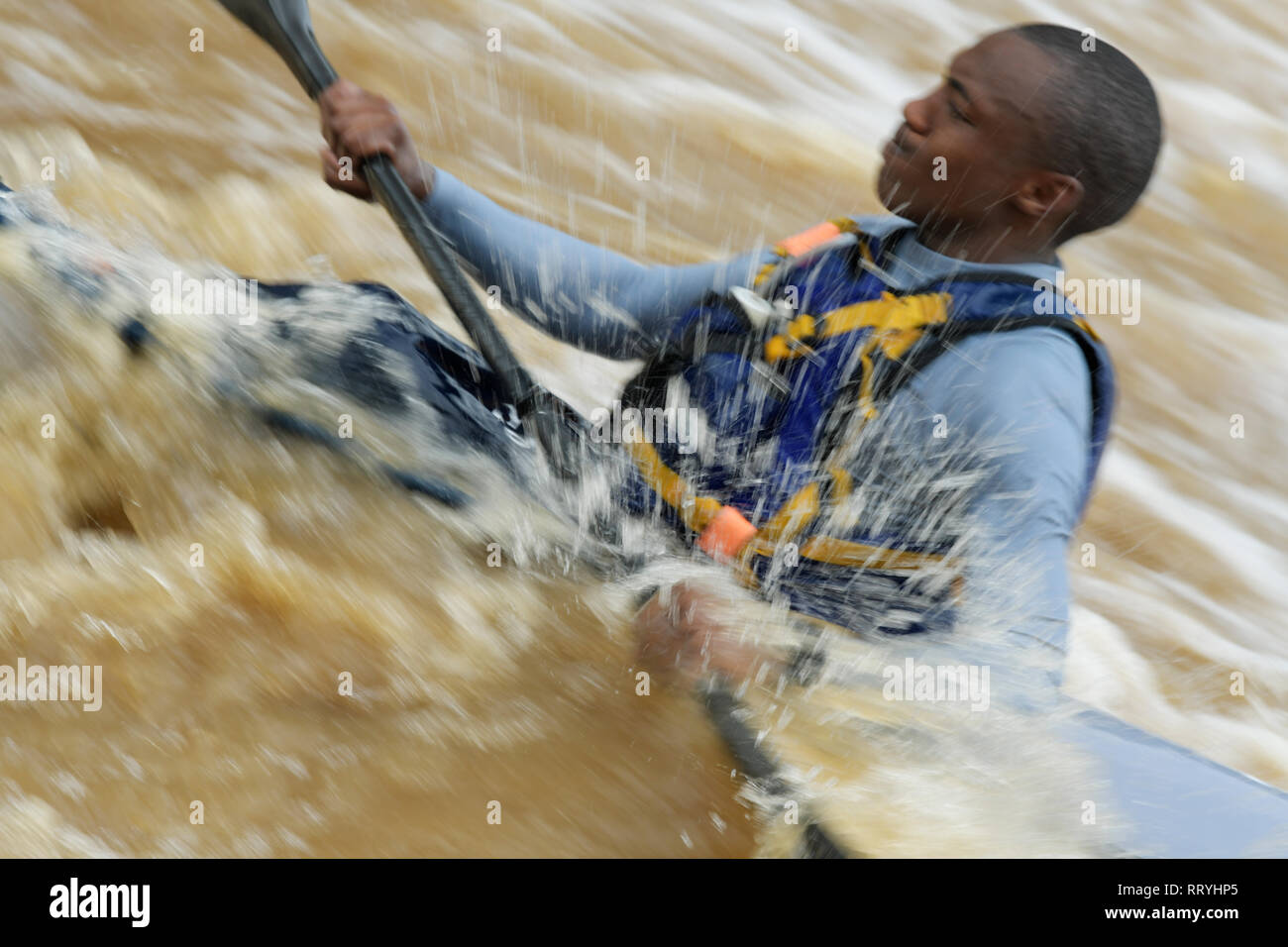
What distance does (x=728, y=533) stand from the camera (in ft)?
3.68

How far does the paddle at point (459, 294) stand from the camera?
1.15 metres

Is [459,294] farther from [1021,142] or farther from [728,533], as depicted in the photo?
[1021,142]

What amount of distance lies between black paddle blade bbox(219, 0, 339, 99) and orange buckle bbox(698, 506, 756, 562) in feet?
1.76

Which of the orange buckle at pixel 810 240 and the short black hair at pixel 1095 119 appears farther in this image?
the orange buckle at pixel 810 240

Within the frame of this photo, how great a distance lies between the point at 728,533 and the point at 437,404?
1.11 feet

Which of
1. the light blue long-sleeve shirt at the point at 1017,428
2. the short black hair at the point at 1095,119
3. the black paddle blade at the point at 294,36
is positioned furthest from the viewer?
the black paddle blade at the point at 294,36

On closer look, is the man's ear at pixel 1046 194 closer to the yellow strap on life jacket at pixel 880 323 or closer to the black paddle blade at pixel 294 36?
the yellow strap on life jacket at pixel 880 323

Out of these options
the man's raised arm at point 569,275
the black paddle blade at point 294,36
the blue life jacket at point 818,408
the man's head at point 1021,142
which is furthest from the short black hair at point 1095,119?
the black paddle blade at point 294,36

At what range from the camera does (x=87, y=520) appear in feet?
4.05

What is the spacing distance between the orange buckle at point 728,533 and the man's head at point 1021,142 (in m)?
0.30

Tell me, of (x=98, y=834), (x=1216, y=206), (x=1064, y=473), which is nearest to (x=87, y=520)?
(x=98, y=834)

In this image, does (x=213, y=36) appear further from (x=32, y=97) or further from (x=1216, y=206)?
(x=1216, y=206)

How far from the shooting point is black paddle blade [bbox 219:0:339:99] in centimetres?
121

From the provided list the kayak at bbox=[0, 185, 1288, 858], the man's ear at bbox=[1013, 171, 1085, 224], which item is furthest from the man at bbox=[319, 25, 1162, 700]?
the kayak at bbox=[0, 185, 1288, 858]
